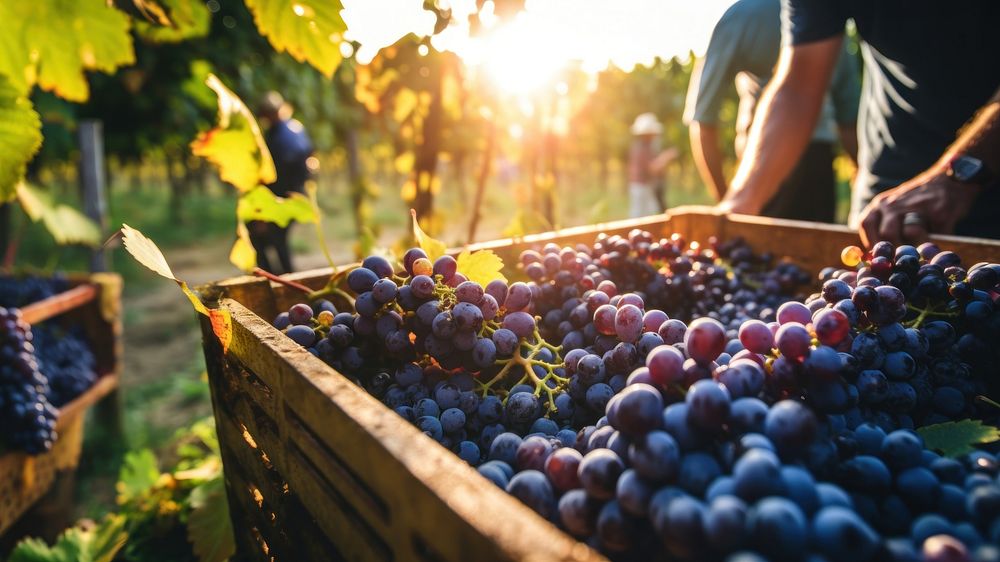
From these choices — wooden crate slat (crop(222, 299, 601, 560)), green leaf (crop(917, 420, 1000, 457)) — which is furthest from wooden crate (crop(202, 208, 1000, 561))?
green leaf (crop(917, 420, 1000, 457))

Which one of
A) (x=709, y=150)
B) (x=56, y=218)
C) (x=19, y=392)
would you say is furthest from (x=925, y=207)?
(x=56, y=218)

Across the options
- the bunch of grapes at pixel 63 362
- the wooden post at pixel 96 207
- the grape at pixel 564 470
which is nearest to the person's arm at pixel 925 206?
the grape at pixel 564 470

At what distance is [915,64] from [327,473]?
2.26 meters

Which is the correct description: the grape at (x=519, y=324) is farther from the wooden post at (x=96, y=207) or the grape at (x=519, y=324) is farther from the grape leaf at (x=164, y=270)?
the wooden post at (x=96, y=207)

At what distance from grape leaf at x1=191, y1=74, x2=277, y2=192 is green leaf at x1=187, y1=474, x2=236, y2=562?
26.6 inches

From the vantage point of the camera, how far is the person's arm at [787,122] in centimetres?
196

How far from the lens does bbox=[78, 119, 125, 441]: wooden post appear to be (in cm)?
347

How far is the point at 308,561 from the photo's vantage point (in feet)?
2.35

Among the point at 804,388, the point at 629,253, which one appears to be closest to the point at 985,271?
the point at 804,388

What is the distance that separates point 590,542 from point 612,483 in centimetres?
7

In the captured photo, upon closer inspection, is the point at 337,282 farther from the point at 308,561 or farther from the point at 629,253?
the point at 629,253

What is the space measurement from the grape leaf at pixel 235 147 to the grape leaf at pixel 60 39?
0.84 feet

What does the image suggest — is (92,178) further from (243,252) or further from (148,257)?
(148,257)

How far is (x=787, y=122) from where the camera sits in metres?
2.02
